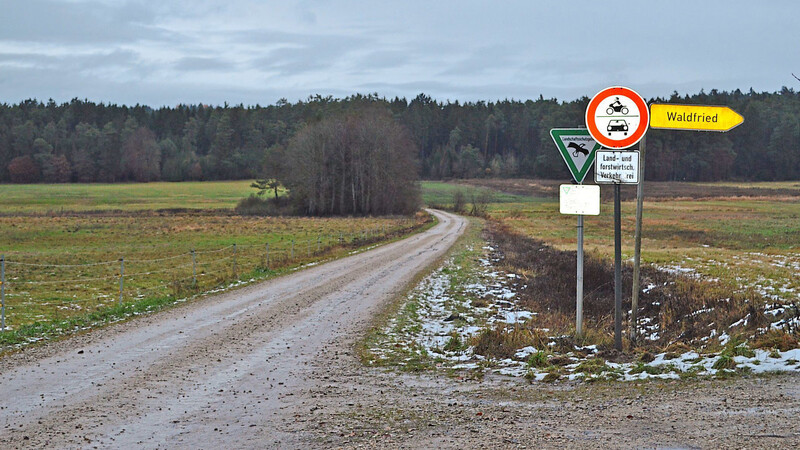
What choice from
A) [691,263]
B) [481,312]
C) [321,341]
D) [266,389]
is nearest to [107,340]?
[321,341]

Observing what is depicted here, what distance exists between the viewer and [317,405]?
711cm

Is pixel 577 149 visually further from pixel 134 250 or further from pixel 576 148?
pixel 134 250

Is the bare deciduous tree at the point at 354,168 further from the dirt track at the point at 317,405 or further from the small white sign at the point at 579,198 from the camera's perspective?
the small white sign at the point at 579,198

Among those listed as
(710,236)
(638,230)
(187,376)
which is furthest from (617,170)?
(710,236)

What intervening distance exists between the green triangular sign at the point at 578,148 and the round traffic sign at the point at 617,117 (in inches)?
14.2

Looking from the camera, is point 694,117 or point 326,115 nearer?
point 694,117

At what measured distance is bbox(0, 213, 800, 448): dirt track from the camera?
224 inches

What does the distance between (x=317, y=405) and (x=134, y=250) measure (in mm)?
33456

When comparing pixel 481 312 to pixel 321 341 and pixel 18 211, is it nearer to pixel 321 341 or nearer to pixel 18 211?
pixel 321 341

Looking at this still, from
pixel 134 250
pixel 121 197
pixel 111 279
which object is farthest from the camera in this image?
pixel 121 197

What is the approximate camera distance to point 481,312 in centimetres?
1553

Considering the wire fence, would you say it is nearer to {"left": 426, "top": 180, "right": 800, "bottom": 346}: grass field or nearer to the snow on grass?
the snow on grass

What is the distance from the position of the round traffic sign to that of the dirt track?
9.90ft

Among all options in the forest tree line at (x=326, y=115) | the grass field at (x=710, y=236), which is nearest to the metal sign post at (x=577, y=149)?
the grass field at (x=710, y=236)
